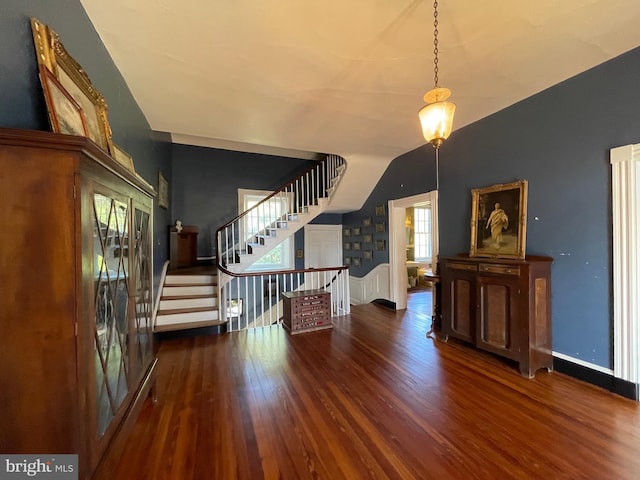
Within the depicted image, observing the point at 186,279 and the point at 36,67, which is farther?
the point at 186,279

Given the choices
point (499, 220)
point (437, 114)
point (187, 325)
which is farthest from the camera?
point (187, 325)

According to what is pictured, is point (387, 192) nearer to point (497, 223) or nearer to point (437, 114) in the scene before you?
point (497, 223)

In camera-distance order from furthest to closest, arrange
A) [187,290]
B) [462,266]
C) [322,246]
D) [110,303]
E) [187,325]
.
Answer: [322,246] → [187,290] → [187,325] → [462,266] → [110,303]

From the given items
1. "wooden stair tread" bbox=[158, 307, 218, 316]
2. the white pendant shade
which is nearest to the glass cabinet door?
the white pendant shade

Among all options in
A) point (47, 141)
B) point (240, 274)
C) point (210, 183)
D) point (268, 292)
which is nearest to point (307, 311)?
point (240, 274)

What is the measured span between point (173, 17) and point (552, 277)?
13.0 ft

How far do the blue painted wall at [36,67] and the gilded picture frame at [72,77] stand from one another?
0.13 ft

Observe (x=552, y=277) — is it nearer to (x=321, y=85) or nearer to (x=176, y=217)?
(x=321, y=85)

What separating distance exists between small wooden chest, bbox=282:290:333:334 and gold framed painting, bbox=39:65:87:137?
9.70 feet

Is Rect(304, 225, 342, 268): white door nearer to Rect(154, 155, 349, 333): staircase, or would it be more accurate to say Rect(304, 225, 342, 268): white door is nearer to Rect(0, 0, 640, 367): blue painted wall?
Rect(154, 155, 349, 333): staircase

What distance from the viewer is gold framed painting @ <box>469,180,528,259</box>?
2828mm

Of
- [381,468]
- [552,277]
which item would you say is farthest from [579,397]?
[381,468]

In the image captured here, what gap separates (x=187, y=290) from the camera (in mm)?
4176

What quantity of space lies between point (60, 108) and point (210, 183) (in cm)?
513
